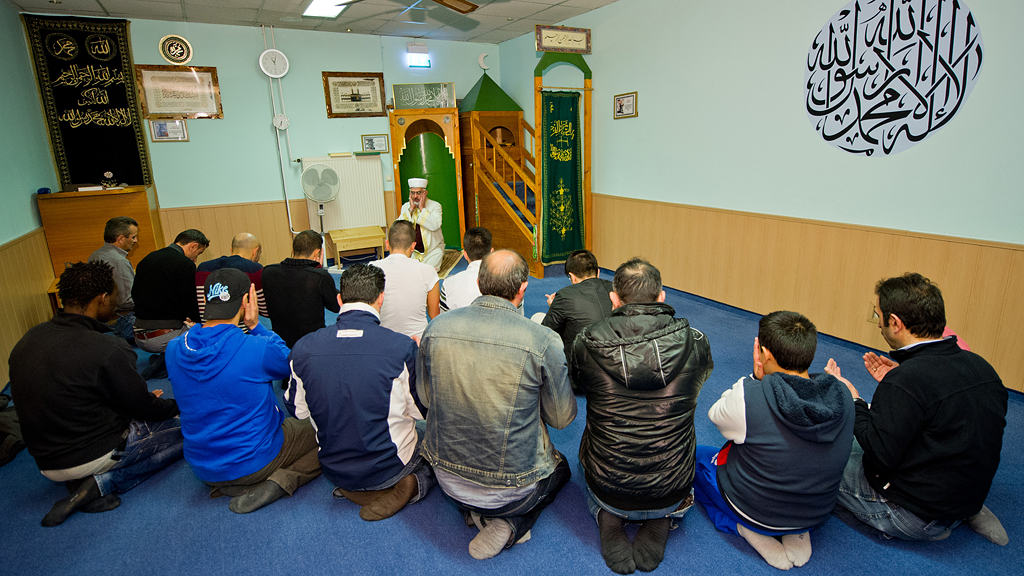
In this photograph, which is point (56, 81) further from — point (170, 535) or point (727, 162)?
point (727, 162)

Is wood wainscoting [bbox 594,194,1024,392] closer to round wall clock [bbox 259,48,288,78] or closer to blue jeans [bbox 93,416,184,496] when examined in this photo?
round wall clock [bbox 259,48,288,78]

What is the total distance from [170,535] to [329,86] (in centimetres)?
620

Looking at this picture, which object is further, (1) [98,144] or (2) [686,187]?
(1) [98,144]

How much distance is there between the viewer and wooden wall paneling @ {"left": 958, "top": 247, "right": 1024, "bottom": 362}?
321 centimetres

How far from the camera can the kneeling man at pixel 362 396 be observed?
2062 mm

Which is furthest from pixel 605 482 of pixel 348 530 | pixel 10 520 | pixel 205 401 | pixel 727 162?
pixel 727 162

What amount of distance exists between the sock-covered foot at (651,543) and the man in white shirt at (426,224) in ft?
11.8

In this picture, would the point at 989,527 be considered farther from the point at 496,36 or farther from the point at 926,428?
the point at 496,36

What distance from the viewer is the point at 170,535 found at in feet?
7.37

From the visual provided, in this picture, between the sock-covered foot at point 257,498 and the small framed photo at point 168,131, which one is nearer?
the sock-covered foot at point 257,498

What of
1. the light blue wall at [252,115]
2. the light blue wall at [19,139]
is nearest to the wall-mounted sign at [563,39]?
the light blue wall at [252,115]

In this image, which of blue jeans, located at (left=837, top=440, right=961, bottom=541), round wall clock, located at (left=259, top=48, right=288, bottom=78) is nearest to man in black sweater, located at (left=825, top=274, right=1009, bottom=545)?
blue jeans, located at (left=837, top=440, right=961, bottom=541)

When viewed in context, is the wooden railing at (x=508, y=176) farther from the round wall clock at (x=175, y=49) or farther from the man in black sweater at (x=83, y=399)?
the man in black sweater at (x=83, y=399)

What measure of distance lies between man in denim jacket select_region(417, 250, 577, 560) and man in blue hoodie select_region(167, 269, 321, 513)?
741mm
